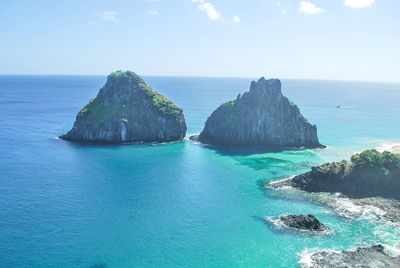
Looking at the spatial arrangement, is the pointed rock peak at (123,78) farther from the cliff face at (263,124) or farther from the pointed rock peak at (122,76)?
the cliff face at (263,124)

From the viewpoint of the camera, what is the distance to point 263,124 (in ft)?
475

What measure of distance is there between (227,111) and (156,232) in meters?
89.9

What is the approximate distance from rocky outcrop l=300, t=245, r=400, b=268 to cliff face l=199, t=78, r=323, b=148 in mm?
82511

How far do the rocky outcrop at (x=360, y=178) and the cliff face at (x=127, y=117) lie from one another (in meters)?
70.7

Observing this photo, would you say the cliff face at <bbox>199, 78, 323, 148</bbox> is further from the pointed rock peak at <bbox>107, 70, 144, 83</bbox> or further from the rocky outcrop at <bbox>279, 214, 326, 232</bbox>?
the rocky outcrop at <bbox>279, 214, 326, 232</bbox>

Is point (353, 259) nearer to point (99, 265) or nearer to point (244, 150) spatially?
point (99, 265)

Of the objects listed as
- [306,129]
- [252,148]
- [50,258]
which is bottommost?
[50,258]

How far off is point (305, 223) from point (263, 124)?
3026 inches

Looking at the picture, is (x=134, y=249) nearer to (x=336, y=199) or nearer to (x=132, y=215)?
(x=132, y=215)

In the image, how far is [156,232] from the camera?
6925cm

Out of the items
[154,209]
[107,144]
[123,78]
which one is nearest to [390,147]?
[154,209]

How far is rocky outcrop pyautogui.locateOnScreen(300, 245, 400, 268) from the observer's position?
59.0m

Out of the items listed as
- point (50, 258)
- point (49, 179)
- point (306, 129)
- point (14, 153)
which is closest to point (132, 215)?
point (50, 258)

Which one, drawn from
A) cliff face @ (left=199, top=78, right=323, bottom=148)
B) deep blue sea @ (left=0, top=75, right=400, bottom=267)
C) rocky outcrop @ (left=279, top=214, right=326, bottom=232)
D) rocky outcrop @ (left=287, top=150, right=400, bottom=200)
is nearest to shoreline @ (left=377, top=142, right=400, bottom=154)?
deep blue sea @ (left=0, top=75, right=400, bottom=267)
